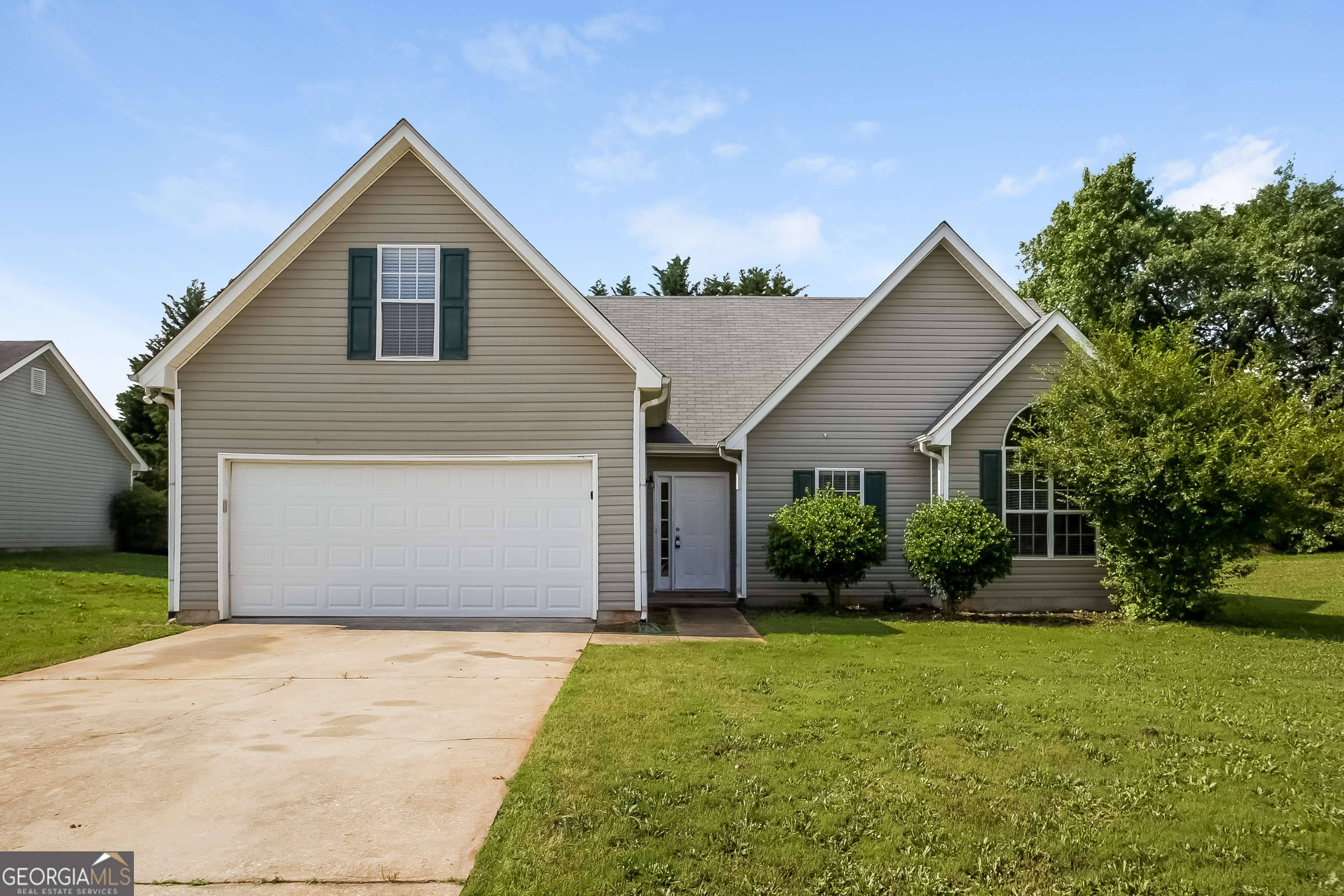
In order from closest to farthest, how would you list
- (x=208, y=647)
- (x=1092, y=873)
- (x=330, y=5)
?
1. (x=1092, y=873)
2. (x=208, y=647)
3. (x=330, y=5)

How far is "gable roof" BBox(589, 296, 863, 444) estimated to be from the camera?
51.1 ft

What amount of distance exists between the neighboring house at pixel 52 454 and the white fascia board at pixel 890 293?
1933 cm

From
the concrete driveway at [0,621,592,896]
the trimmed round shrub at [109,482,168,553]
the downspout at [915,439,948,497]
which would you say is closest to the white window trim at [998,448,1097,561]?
the downspout at [915,439,948,497]

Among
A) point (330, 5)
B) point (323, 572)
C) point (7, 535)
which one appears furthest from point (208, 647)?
point (7, 535)

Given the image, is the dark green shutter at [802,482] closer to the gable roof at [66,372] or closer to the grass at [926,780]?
the grass at [926,780]

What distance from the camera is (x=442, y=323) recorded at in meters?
11.6

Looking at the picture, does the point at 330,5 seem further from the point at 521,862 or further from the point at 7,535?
the point at 7,535

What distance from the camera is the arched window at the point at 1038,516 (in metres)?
13.3

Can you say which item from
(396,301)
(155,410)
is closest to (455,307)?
(396,301)

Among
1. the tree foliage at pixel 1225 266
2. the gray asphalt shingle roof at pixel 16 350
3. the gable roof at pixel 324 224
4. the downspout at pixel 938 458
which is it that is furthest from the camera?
the tree foliage at pixel 1225 266

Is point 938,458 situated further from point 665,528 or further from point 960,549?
point 665,528

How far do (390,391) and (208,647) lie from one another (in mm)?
3924

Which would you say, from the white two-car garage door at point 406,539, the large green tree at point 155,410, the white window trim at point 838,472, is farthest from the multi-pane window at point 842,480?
the large green tree at point 155,410

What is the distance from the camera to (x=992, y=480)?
43.4ft
